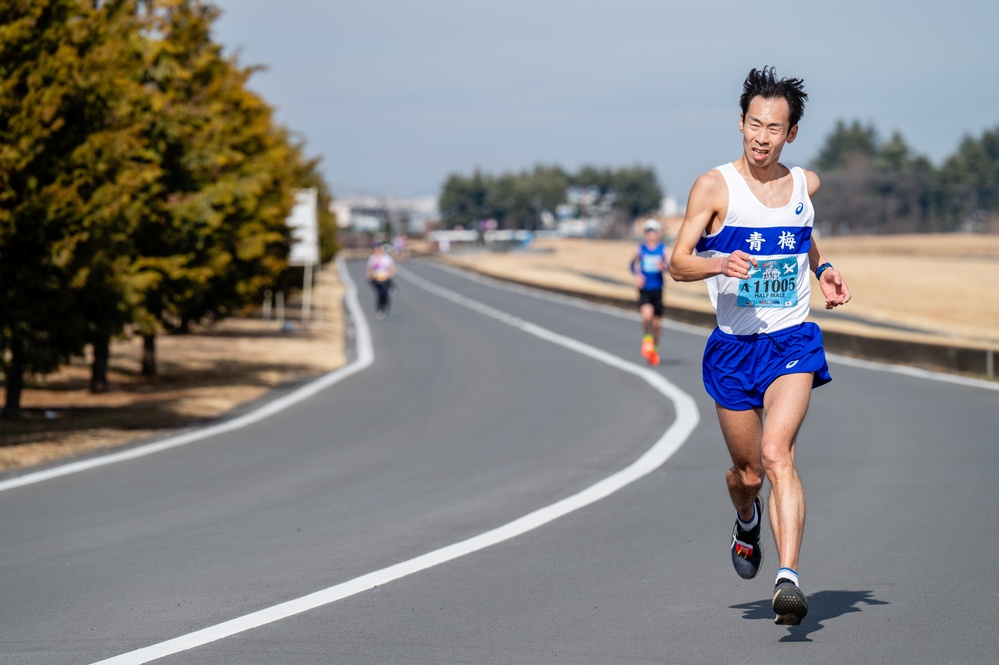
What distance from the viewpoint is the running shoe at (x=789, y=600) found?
5.40 m

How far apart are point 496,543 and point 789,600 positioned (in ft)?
8.81

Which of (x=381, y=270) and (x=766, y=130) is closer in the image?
(x=766, y=130)

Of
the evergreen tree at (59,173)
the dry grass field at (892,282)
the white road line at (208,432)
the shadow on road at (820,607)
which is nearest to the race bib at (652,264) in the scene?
the white road line at (208,432)

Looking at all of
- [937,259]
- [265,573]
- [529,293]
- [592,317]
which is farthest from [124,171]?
[937,259]

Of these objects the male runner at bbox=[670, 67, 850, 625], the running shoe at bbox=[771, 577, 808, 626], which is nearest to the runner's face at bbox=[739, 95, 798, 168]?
the male runner at bbox=[670, 67, 850, 625]

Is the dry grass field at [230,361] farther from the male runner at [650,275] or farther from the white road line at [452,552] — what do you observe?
the white road line at [452,552]

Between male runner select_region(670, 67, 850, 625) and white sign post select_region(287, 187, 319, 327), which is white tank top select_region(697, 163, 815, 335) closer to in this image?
male runner select_region(670, 67, 850, 625)

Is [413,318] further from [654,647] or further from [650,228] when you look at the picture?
[654,647]

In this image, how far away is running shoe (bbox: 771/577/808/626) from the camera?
5.40 m

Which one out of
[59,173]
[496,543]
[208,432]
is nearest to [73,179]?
[59,173]

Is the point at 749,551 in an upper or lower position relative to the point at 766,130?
lower

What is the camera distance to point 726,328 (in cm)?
609

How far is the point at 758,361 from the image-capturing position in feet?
19.6

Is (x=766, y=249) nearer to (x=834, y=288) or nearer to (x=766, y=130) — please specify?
(x=834, y=288)
